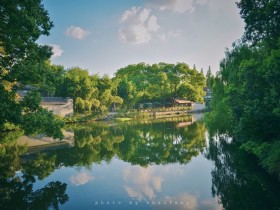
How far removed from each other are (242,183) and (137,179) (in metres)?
5.98

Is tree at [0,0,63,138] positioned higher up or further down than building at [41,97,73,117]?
higher up

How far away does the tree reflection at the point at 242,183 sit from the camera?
39.6ft

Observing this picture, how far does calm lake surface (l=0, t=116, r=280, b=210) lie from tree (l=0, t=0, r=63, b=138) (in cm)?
427

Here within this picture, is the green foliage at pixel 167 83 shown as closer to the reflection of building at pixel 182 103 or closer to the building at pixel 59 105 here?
the reflection of building at pixel 182 103

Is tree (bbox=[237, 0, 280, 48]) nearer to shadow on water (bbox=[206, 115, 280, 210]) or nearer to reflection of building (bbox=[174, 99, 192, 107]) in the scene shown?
shadow on water (bbox=[206, 115, 280, 210])

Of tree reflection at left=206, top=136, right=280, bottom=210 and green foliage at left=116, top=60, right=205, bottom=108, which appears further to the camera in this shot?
green foliage at left=116, top=60, right=205, bottom=108

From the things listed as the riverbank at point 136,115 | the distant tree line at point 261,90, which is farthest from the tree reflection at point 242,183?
the riverbank at point 136,115

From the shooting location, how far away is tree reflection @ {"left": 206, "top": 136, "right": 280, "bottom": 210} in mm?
12078

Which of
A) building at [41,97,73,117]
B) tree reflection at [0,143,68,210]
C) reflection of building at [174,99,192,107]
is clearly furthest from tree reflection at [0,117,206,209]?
reflection of building at [174,99,192,107]

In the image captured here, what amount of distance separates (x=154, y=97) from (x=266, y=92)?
63.7 metres

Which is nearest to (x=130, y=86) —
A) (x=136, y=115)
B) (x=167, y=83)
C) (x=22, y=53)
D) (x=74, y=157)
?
(x=136, y=115)

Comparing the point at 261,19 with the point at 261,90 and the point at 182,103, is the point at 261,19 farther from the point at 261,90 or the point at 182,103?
the point at 182,103

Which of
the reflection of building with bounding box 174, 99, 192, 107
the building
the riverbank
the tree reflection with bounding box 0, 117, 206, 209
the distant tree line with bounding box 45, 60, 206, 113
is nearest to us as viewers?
the tree reflection with bounding box 0, 117, 206, 209

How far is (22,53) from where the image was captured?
11883mm
